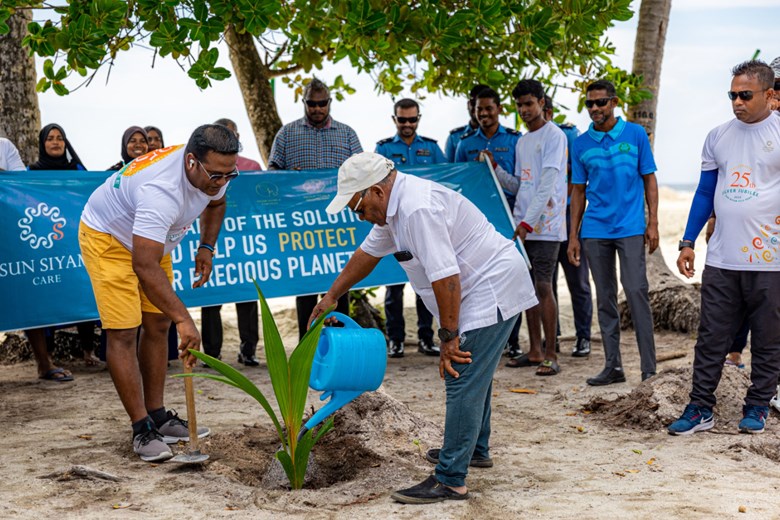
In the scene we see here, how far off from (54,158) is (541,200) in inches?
147

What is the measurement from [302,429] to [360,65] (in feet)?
14.3

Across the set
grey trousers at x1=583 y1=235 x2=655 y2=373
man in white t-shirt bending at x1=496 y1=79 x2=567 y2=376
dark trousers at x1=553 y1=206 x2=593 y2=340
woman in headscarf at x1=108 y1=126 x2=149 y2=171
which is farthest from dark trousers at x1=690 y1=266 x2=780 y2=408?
woman in headscarf at x1=108 y1=126 x2=149 y2=171

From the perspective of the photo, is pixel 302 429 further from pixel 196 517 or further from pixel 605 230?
pixel 605 230

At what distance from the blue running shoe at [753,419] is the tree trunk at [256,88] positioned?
5931 mm

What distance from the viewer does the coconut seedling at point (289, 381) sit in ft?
13.0

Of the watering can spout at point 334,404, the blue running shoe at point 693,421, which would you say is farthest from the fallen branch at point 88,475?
the blue running shoe at point 693,421

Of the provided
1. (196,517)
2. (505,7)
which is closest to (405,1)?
(505,7)

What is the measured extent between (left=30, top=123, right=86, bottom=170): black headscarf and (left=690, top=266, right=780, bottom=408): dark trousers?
4.76 m

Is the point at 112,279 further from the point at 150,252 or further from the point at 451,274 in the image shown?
the point at 451,274

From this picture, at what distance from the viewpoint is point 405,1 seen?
6.73 meters

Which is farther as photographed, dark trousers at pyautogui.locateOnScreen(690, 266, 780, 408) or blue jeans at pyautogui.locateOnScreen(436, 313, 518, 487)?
dark trousers at pyautogui.locateOnScreen(690, 266, 780, 408)

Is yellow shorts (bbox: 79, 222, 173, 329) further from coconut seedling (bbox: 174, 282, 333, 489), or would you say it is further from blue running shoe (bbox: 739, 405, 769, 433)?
blue running shoe (bbox: 739, 405, 769, 433)

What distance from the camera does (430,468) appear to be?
4.34 m

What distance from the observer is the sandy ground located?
3.73m
